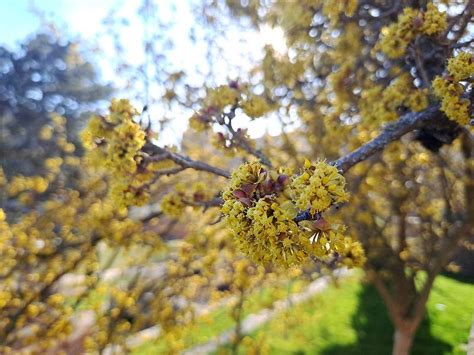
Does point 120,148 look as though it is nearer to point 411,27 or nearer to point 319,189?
point 319,189

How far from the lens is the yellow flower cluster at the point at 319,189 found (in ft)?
5.44

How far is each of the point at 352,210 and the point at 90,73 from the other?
24729mm

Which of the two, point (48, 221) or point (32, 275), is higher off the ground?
point (48, 221)

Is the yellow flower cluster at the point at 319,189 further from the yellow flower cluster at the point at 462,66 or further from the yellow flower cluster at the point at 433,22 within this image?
the yellow flower cluster at the point at 433,22

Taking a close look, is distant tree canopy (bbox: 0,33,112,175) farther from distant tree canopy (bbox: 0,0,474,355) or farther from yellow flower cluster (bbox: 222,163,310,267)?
yellow flower cluster (bbox: 222,163,310,267)

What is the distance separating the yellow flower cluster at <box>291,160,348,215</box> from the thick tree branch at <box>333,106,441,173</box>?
521 mm

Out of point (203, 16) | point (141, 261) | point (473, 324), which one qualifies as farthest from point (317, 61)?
point (141, 261)

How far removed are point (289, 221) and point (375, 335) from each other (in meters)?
6.92

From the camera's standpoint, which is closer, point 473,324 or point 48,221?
point 473,324

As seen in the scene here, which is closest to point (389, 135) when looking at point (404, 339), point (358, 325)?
point (404, 339)

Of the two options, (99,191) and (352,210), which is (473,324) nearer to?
(352,210)

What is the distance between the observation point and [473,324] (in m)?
3.33

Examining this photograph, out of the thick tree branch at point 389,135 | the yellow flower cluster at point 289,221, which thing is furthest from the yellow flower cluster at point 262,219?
the thick tree branch at point 389,135

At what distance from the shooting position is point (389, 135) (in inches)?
104
